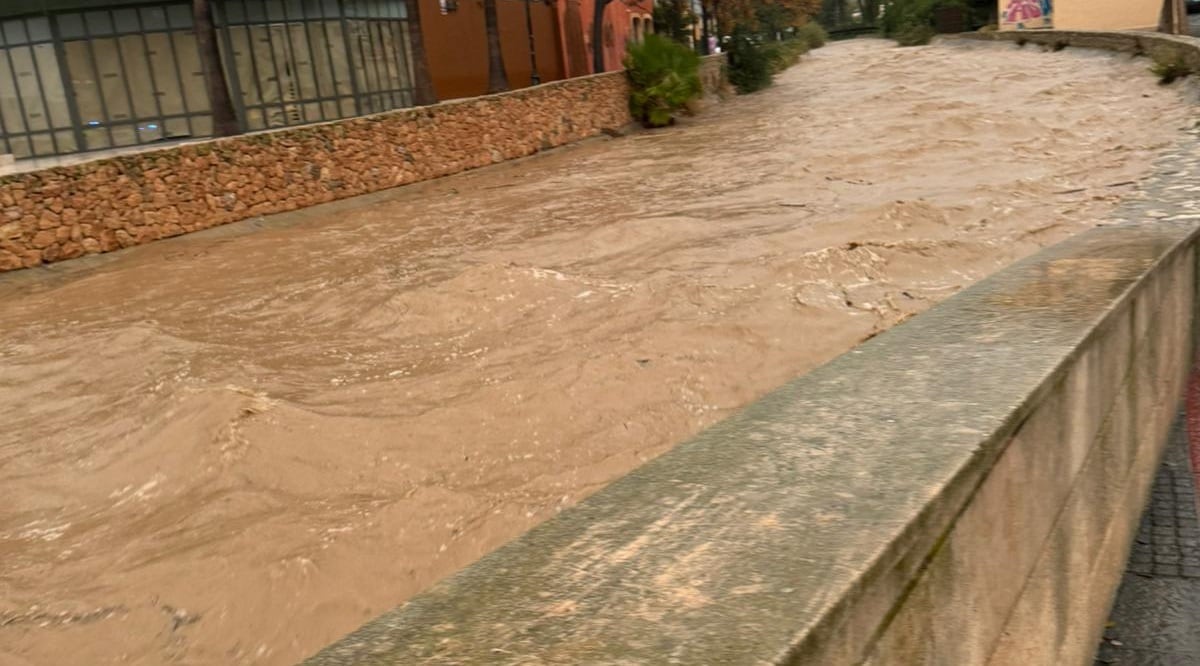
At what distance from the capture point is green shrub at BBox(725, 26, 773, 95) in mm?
32312

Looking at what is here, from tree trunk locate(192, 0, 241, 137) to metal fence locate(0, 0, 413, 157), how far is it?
4.42 m

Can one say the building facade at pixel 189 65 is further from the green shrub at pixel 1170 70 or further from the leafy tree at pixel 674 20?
the green shrub at pixel 1170 70

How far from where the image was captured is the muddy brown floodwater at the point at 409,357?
425 centimetres

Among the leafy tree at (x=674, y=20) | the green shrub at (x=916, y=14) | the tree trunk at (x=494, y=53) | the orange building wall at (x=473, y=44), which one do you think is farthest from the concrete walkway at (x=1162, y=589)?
the green shrub at (x=916, y=14)

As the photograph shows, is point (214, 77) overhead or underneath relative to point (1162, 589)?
overhead

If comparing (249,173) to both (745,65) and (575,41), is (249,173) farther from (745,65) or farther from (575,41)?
(745,65)

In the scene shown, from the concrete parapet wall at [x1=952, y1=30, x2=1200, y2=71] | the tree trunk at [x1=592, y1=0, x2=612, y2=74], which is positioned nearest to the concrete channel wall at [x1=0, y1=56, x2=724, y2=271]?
the tree trunk at [x1=592, y1=0, x2=612, y2=74]

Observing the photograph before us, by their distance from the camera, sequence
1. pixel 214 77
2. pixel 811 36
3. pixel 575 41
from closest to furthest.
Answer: pixel 214 77, pixel 575 41, pixel 811 36

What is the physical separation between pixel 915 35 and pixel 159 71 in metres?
37.4

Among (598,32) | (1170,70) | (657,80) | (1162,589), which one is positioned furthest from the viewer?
(598,32)

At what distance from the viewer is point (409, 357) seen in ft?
23.4

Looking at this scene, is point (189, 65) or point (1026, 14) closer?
point (189, 65)

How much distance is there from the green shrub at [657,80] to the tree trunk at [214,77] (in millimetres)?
9972

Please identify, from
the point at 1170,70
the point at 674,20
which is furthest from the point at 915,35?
the point at 1170,70
